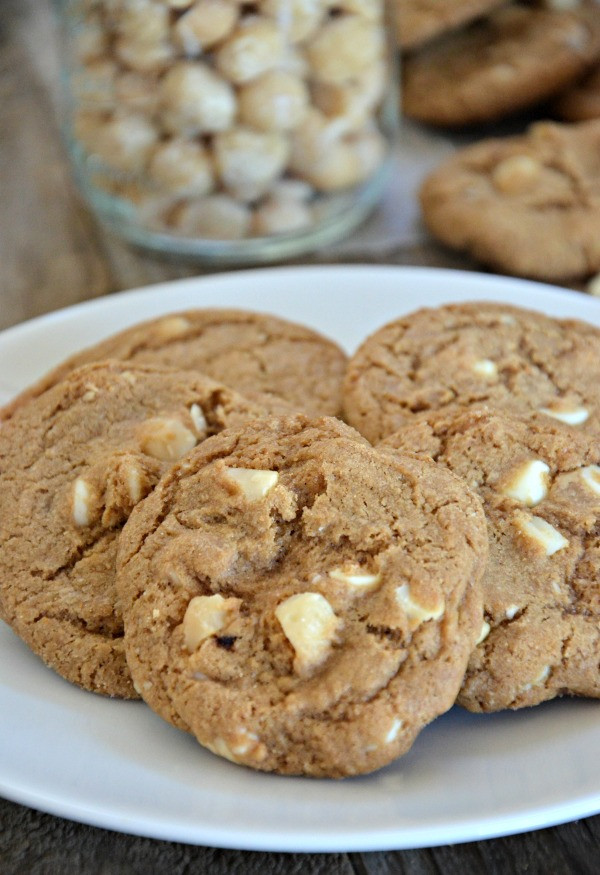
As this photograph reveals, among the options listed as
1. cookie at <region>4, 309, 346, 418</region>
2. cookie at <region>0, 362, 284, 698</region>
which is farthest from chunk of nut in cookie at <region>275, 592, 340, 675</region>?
cookie at <region>4, 309, 346, 418</region>

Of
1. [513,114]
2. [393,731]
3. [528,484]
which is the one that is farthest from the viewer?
[513,114]

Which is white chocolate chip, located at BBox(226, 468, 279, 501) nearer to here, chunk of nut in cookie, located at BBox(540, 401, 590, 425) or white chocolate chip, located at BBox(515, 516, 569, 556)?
white chocolate chip, located at BBox(515, 516, 569, 556)

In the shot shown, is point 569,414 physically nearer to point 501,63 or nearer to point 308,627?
point 308,627

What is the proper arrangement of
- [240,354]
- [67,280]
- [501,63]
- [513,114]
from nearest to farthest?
[240,354] → [67,280] → [501,63] → [513,114]

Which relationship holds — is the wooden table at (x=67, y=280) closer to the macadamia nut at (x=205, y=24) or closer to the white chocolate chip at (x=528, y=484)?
the white chocolate chip at (x=528, y=484)

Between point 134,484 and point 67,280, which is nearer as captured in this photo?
point 134,484

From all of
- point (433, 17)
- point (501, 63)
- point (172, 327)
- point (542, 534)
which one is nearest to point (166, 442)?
point (172, 327)
